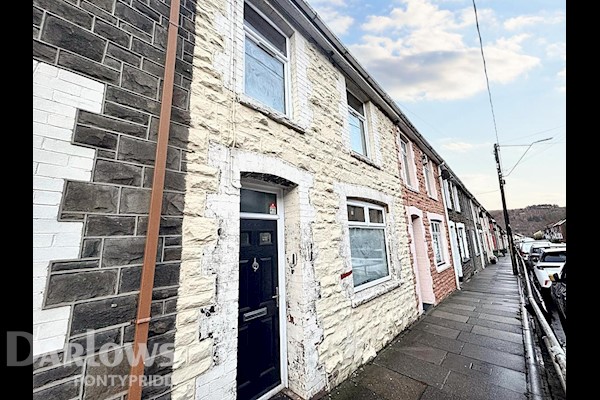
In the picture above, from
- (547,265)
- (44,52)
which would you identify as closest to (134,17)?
(44,52)

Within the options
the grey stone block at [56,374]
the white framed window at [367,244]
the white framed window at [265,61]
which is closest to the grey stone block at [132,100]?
the white framed window at [265,61]

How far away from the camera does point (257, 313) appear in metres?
3.13

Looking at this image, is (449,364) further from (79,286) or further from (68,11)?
(68,11)

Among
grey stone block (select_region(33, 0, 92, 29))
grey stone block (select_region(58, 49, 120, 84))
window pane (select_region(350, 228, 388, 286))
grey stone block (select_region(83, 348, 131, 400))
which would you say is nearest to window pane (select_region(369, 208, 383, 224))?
window pane (select_region(350, 228, 388, 286))

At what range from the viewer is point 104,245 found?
1.84 metres

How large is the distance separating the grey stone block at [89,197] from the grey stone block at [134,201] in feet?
0.17

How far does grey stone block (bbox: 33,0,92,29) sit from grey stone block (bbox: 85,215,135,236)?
4.94 ft

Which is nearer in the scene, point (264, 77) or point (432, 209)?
point (264, 77)

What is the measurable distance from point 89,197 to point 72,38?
121 cm

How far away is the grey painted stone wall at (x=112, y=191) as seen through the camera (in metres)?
1.67

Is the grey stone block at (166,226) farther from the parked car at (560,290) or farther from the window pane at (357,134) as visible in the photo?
the parked car at (560,290)

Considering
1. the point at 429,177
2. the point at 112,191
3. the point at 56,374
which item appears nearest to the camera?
the point at 56,374
